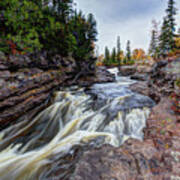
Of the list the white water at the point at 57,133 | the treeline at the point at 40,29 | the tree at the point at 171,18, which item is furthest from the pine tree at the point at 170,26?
the white water at the point at 57,133

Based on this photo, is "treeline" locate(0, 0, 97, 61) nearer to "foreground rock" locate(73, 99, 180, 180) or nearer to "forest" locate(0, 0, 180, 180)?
"forest" locate(0, 0, 180, 180)

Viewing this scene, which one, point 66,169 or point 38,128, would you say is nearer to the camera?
point 66,169

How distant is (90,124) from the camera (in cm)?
501

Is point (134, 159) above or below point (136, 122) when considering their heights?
above

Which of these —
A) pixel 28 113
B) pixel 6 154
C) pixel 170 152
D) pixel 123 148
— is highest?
pixel 170 152

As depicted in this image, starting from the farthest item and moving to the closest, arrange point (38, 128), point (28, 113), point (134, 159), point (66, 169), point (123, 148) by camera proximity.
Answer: point (28, 113)
point (38, 128)
point (123, 148)
point (66, 169)
point (134, 159)

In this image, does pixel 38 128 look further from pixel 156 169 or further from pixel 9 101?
pixel 156 169

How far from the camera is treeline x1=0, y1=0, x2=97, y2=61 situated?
6.44 meters

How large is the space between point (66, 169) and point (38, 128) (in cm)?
330

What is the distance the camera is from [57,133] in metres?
4.78

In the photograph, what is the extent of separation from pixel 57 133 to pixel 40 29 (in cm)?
964

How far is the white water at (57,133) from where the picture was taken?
315 centimetres

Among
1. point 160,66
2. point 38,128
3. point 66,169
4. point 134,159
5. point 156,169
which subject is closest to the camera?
point 156,169

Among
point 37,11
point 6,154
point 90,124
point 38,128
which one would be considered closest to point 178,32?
point 37,11
